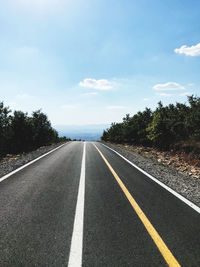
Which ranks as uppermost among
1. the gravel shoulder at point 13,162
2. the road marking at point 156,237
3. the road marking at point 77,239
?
the gravel shoulder at point 13,162

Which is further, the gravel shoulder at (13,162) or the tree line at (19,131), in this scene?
the tree line at (19,131)

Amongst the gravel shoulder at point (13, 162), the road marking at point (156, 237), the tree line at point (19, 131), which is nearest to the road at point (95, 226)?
the road marking at point (156, 237)

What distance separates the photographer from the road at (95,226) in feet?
7.61

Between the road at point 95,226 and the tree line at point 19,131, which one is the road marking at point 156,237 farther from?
the tree line at point 19,131

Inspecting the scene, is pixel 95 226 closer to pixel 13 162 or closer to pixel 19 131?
pixel 13 162

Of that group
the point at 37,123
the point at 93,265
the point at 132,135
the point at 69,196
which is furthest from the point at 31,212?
the point at 37,123

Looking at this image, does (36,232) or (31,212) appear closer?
(36,232)

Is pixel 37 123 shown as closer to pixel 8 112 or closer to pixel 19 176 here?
pixel 8 112

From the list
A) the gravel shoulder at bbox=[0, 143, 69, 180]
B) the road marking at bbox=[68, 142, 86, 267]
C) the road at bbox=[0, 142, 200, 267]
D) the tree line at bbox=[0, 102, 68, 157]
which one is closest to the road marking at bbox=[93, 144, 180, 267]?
the road at bbox=[0, 142, 200, 267]

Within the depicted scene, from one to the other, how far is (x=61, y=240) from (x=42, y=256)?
42 cm

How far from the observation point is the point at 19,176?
6.29m

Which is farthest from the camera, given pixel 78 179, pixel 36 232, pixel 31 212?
pixel 78 179

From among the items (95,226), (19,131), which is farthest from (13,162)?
(19,131)

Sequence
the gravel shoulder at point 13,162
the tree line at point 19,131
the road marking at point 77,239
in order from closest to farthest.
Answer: the road marking at point 77,239
the gravel shoulder at point 13,162
the tree line at point 19,131
